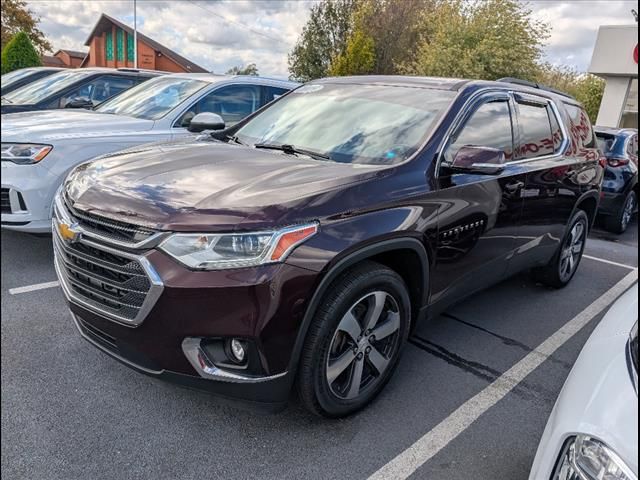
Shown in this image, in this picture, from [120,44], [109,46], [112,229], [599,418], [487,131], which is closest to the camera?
[599,418]

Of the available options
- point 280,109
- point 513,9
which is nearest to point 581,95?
point 513,9

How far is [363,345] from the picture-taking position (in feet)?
8.70

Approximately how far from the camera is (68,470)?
218 cm

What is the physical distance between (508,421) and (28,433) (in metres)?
2.43

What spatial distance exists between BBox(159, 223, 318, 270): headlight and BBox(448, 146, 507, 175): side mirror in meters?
1.32

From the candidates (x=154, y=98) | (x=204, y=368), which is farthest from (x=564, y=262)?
(x=154, y=98)

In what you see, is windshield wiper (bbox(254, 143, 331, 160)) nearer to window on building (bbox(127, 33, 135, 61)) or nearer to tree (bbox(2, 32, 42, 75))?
tree (bbox(2, 32, 42, 75))

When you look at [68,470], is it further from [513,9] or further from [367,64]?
[513,9]

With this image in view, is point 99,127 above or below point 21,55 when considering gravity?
below

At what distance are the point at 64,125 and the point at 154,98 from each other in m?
1.42

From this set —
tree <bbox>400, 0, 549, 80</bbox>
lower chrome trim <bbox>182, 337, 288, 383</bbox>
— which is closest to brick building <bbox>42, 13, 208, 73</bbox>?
tree <bbox>400, 0, 549, 80</bbox>

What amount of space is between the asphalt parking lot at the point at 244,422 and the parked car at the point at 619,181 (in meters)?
4.82

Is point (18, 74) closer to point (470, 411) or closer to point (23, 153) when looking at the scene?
point (23, 153)

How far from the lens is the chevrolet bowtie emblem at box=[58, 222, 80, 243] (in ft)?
7.82
